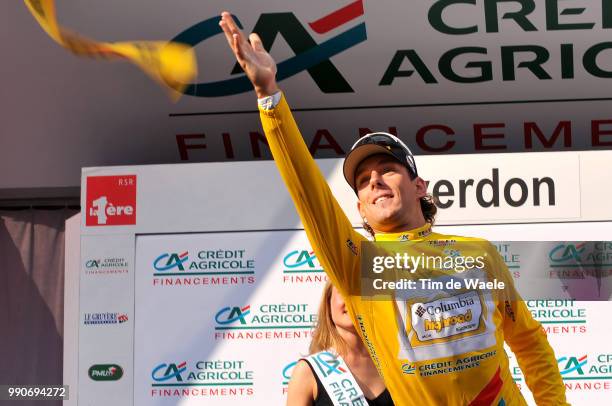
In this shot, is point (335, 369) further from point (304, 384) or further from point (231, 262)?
point (231, 262)

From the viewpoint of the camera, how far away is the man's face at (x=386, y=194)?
2330mm

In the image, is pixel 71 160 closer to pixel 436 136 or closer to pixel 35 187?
pixel 35 187

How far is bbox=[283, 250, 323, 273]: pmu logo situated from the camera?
5.48 meters

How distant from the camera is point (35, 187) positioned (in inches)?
248

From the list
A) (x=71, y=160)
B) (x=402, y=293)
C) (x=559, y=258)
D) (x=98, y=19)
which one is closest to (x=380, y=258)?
(x=402, y=293)

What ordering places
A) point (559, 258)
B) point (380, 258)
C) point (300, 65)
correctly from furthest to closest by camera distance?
1. point (300, 65)
2. point (559, 258)
3. point (380, 258)

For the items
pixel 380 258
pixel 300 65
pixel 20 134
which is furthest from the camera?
pixel 20 134

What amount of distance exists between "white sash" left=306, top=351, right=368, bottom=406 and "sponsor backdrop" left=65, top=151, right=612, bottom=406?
2607mm

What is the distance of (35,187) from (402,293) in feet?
14.6

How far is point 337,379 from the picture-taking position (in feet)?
9.27

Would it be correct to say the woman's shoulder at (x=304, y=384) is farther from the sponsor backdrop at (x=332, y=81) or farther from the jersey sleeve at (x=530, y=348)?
the sponsor backdrop at (x=332, y=81)

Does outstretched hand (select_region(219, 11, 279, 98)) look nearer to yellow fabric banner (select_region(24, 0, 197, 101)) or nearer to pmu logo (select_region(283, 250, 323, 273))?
pmu logo (select_region(283, 250, 323, 273))

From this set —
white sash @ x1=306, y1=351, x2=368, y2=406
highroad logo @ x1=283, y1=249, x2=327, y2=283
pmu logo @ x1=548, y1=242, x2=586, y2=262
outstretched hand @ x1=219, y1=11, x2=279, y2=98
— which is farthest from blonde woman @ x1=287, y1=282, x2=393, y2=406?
highroad logo @ x1=283, y1=249, x2=327, y2=283

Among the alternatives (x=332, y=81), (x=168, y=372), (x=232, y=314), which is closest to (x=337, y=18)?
(x=332, y=81)
